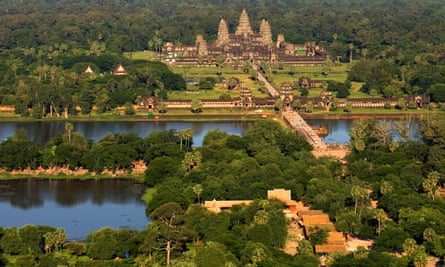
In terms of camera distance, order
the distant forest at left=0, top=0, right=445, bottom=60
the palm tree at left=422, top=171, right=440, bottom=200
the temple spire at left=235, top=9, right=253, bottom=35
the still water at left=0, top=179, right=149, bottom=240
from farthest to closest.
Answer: the temple spire at left=235, top=9, right=253, bottom=35, the distant forest at left=0, top=0, right=445, bottom=60, the palm tree at left=422, top=171, right=440, bottom=200, the still water at left=0, top=179, right=149, bottom=240

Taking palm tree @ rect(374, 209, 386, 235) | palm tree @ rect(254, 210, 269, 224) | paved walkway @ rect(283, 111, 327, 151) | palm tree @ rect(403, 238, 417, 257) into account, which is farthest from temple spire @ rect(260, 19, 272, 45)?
palm tree @ rect(403, 238, 417, 257)

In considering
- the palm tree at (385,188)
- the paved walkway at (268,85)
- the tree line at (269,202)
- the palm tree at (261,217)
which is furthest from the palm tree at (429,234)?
the paved walkway at (268,85)

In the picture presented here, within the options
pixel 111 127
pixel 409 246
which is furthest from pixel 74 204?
pixel 111 127

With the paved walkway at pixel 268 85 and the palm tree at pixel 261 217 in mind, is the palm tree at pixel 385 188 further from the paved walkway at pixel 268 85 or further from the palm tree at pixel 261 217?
the paved walkway at pixel 268 85

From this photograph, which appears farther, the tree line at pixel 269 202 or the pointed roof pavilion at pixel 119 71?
the pointed roof pavilion at pixel 119 71

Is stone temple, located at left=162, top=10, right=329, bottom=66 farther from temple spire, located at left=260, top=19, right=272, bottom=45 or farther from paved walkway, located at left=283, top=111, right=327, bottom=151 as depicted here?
paved walkway, located at left=283, top=111, right=327, bottom=151

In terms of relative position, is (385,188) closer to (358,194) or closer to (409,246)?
(358,194)

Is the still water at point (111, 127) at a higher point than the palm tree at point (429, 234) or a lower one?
higher
